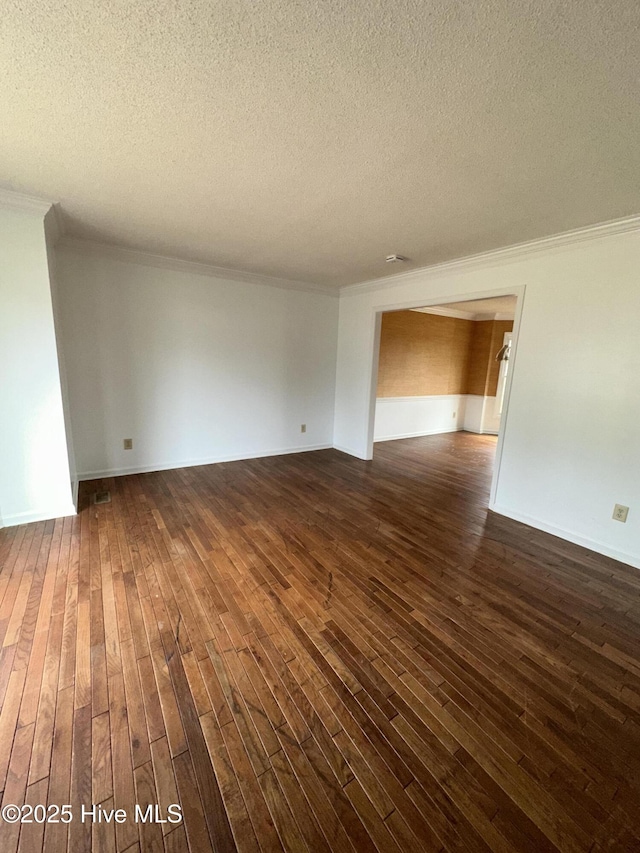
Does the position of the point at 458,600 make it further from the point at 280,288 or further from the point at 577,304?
the point at 280,288

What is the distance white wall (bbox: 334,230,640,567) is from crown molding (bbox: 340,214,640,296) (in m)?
0.02

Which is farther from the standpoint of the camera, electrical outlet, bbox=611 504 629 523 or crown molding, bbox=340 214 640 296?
electrical outlet, bbox=611 504 629 523

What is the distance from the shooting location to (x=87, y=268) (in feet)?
11.3

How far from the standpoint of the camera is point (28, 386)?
2.63 meters

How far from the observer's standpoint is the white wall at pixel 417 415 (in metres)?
6.14

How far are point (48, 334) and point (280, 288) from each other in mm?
2794

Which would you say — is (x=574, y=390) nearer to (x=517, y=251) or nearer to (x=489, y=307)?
(x=517, y=251)

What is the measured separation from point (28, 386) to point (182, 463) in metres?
1.91

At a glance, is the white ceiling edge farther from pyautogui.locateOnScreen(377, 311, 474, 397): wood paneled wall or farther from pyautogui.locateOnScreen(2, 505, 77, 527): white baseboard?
pyautogui.locateOnScreen(2, 505, 77, 527): white baseboard

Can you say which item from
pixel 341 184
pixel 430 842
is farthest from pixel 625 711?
pixel 341 184

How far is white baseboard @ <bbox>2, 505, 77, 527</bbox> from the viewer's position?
271cm

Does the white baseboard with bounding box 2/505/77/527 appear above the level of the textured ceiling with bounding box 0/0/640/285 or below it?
below

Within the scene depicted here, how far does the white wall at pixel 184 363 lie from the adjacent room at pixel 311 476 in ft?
0.13

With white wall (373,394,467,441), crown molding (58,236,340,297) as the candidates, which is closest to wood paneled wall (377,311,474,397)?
white wall (373,394,467,441)
